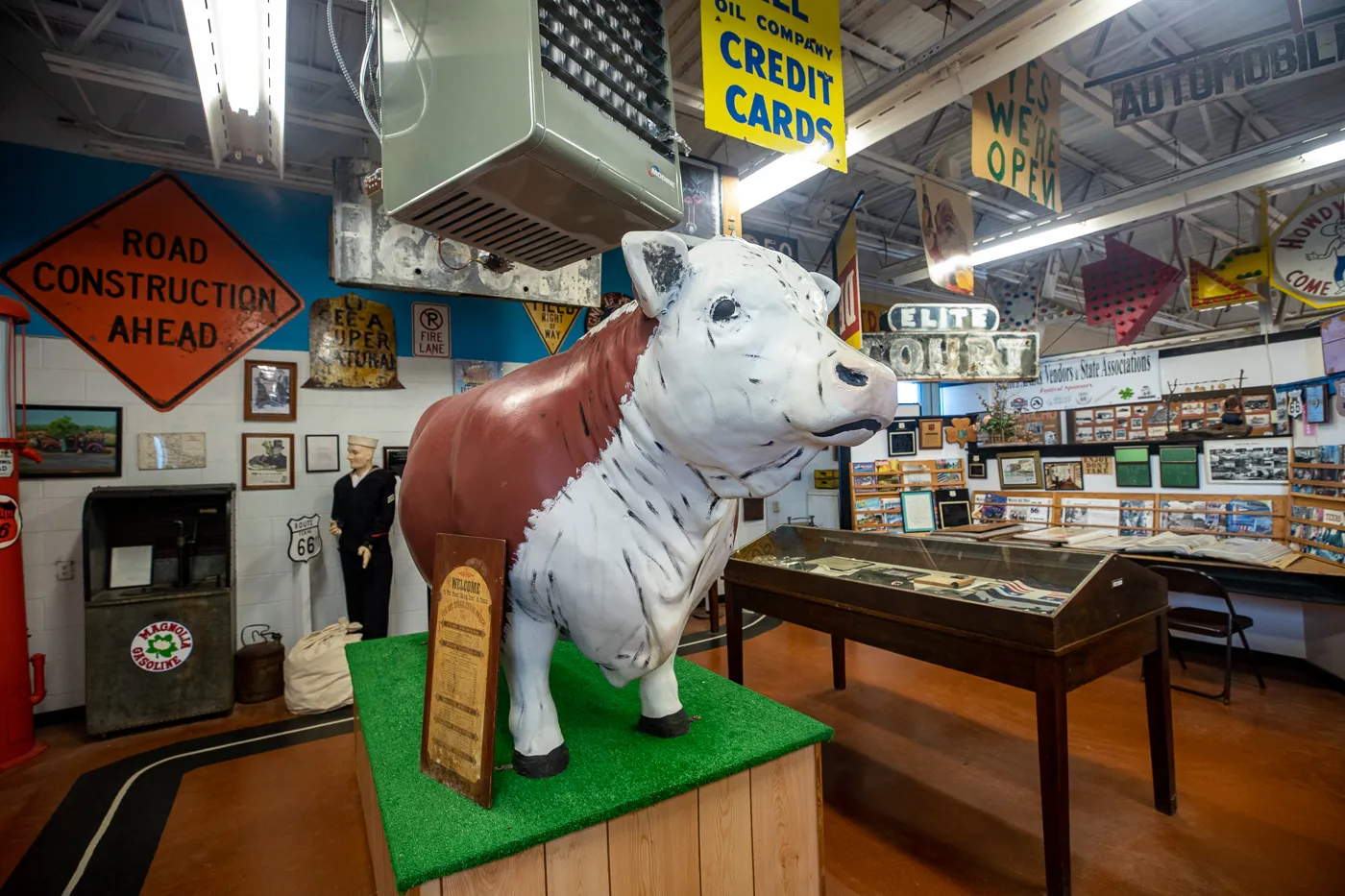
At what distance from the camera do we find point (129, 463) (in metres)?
3.55

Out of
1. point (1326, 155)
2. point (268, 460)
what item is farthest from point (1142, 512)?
point (268, 460)

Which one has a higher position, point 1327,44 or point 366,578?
point 1327,44

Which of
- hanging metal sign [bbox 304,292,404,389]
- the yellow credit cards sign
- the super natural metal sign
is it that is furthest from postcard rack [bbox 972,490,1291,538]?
hanging metal sign [bbox 304,292,404,389]

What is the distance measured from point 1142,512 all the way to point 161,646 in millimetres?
6157

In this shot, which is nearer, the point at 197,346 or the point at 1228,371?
the point at 197,346

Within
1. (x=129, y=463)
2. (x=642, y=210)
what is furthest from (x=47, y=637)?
(x=642, y=210)

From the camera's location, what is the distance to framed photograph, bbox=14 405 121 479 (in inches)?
133

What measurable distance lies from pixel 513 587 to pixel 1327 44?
4108 mm

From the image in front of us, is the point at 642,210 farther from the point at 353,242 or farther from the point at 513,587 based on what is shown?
the point at 353,242

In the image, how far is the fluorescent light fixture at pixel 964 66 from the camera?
2.47 metres

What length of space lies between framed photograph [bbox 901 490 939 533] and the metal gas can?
4748 millimetres

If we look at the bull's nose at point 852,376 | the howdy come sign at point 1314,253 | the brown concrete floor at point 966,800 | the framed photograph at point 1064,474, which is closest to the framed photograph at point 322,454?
the brown concrete floor at point 966,800

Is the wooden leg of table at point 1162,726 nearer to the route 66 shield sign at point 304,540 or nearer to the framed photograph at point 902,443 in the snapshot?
the framed photograph at point 902,443

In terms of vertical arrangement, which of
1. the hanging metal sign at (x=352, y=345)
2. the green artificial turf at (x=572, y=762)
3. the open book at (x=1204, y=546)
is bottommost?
the green artificial turf at (x=572, y=762)
